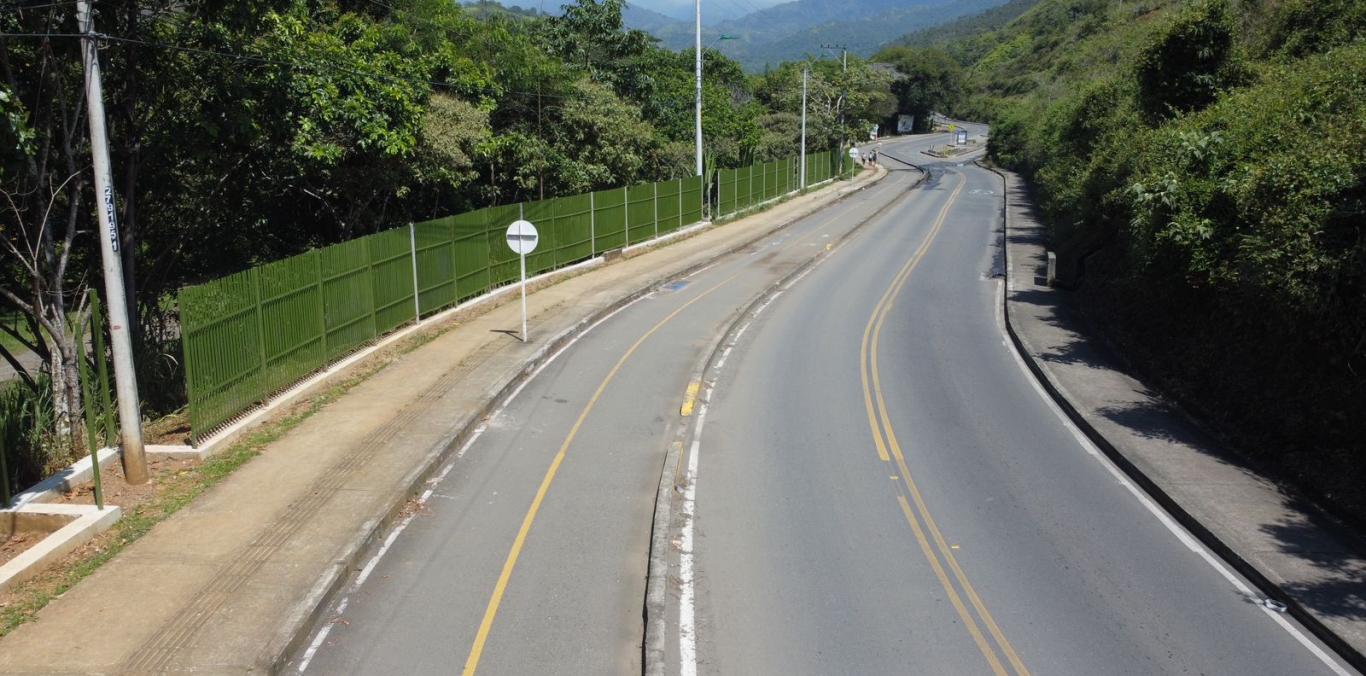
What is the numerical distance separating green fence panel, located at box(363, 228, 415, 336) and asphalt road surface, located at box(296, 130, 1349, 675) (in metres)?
3.58

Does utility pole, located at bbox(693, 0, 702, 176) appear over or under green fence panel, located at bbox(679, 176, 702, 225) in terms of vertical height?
over

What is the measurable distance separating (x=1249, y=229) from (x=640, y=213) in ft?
77.1

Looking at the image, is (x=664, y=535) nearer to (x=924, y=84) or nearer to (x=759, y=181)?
(x=759, y=181)

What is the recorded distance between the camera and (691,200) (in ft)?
135

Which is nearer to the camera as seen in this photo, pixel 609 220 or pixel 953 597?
pixel 953 597

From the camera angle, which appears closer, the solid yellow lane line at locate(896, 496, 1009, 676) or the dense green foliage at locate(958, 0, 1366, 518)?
the solid yellow lane line at locate(896, 496, 1009, 676)

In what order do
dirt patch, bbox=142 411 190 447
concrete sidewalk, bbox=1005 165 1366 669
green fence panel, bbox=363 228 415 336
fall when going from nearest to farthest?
concrete sidewalk, bbox=1005 165 1366 669 < dirt patch, bbox=142 411 190 447 < green fence panel, bbox=363 228 415 336

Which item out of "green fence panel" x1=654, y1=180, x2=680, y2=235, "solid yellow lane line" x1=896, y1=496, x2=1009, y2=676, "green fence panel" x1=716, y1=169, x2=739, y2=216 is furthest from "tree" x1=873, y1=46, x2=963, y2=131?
"solid yellow lane line" x1=896, y1=496, x2=1009, y2=676

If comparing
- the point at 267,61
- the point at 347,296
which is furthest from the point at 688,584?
the point at 267,61

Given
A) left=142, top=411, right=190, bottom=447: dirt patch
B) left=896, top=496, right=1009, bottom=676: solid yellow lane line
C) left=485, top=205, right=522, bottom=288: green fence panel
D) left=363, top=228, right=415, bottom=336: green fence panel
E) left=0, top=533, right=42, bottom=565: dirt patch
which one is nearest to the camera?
left=896, top=496, right=1009, bottom=676: solid yellow lane line

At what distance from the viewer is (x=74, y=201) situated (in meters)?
12.2

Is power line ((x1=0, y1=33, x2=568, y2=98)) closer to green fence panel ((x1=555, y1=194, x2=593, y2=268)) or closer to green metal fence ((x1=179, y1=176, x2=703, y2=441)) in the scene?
green metal fence ((x1=179, y1=176, x2=703, y2=441))

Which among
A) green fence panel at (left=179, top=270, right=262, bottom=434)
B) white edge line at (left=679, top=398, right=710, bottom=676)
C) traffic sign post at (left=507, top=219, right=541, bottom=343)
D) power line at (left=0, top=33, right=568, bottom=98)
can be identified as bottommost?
white edge line at (left=679, top=398, right=710, bottom=676)

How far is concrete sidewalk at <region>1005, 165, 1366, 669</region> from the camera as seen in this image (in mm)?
9109
